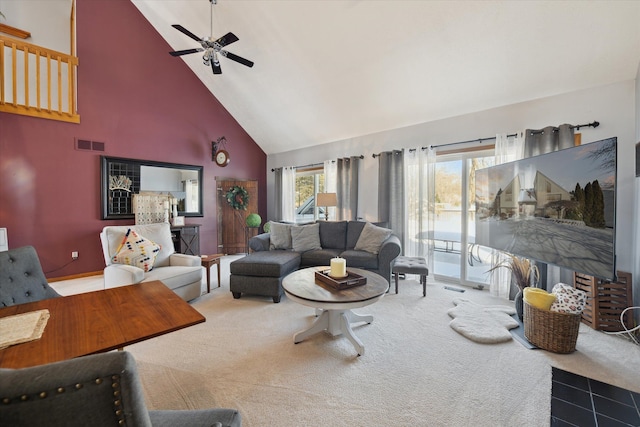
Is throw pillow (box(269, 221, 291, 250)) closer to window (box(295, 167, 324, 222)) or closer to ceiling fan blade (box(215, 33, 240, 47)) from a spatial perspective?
window (box(295, 167, 324, 222))

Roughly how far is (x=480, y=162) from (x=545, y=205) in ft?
5.02

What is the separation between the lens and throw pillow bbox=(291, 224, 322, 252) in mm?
4148

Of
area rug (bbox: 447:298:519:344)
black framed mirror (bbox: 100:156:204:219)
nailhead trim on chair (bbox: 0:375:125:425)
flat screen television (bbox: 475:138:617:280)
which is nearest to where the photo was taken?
nailhead trim on chair (bbox: 0:375:125:425)

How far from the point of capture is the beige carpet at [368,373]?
1574 mm

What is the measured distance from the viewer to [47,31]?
13.1ft

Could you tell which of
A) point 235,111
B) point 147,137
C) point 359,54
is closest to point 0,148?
point 147,137

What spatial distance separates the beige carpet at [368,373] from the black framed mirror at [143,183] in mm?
3273

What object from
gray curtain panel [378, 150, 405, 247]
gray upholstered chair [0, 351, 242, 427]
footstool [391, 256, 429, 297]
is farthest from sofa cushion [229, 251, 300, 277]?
gray upholstered chair [0, 351, 242, 427]

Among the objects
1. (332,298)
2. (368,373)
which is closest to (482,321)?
(368,373)

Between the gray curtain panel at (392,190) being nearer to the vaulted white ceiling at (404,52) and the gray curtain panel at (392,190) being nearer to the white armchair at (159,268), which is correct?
the vaulted white ceiling at (404,52)

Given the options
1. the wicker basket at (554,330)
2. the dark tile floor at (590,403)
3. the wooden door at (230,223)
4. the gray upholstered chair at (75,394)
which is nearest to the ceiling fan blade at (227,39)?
the wooden door at (230,223)

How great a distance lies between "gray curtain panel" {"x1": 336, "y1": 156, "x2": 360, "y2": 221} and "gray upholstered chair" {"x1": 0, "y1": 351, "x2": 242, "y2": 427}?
4.62 metres

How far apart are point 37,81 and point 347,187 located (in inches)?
187

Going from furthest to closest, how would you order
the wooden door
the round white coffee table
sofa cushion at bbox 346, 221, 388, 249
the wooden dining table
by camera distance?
the wooden door, sofa cushion at bbox 346, 221, 388, 249, the round white coffee table, the wooden dining table
